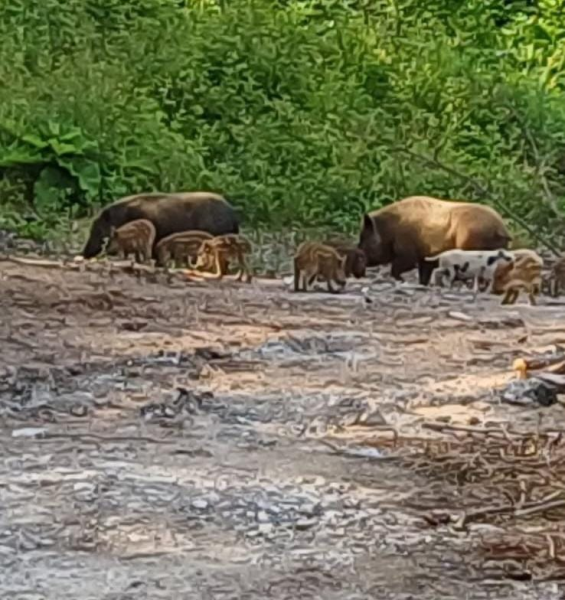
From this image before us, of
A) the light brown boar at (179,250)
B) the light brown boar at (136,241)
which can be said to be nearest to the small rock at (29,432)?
the light brown boar at (179,250)

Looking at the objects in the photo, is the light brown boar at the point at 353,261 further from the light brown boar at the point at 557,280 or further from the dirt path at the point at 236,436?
the dirt path at the point at 236,436

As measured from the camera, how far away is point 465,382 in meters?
7.13

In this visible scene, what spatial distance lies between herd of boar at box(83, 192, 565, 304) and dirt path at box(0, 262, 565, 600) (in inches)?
43.0

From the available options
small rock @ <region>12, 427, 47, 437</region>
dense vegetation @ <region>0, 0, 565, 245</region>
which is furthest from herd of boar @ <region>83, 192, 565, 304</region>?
small rock @ <region>12, 427, 47, 437</region>

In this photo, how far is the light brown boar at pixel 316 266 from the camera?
1094 centimetres

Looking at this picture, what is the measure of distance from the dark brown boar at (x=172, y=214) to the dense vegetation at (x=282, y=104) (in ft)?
2.75

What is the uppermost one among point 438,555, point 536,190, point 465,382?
point 438,555

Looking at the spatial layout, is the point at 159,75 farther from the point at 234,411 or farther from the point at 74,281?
the point at 234,411

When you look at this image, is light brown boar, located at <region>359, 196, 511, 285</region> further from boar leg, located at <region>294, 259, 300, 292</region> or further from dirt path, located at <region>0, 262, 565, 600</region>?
dirt path, located at <region>0, 262, 565, 600</region>

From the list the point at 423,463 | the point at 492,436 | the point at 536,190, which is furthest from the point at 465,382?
the point at 536,190

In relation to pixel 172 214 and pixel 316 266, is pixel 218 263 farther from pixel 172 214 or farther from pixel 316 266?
pixel 172 214

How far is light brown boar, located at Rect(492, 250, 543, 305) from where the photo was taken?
10.5 m

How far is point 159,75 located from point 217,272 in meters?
6.82

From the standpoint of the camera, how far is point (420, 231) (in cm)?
1373
